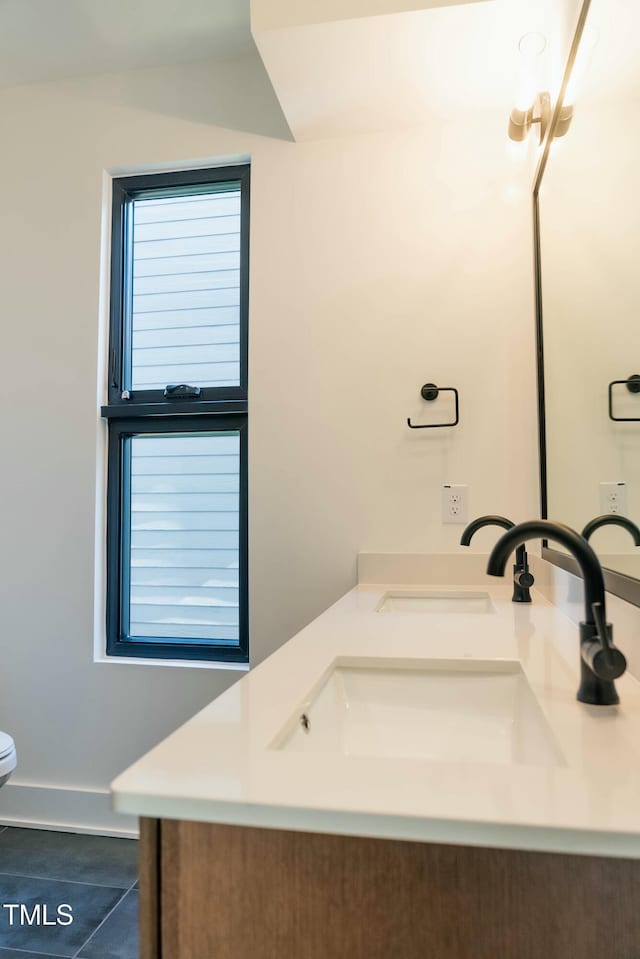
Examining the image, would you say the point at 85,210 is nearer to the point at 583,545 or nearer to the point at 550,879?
the point at 583,545

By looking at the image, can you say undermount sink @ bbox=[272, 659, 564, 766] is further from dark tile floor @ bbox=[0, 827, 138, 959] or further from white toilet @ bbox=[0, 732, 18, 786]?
white toilet @ bbox=[0, 732, 18, 786]

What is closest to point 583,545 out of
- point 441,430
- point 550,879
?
point 550,879

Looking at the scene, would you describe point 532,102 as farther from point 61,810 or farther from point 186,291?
point 61,810

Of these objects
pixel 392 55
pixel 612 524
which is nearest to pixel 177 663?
pixel 612 524

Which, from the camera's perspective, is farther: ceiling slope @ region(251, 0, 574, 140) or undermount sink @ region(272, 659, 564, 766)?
ceiling slope @ region(251, 0, 574, 140)

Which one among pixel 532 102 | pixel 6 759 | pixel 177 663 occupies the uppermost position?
pixel 532 102

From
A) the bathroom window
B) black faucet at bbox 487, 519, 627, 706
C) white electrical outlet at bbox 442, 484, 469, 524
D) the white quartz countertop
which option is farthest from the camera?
the bathroom window

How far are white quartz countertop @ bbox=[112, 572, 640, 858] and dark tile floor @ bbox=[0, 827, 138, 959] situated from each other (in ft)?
3.94

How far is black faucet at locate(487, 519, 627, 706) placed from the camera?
69 centimetres

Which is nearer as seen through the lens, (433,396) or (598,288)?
(598,288)

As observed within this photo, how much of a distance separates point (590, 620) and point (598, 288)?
719 mm

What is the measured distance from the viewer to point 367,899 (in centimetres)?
51

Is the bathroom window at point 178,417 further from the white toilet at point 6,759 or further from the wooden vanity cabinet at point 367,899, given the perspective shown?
the wooden vanity cabinet at point 367,899

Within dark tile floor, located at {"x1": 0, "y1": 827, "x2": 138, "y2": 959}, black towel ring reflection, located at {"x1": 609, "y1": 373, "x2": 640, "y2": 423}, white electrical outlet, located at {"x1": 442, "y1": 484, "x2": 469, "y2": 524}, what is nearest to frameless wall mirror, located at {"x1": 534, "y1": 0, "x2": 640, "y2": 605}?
black towel ring reflection, located at {"x1": 609, "y1": 373, "x2": 640, "y2": 423}
